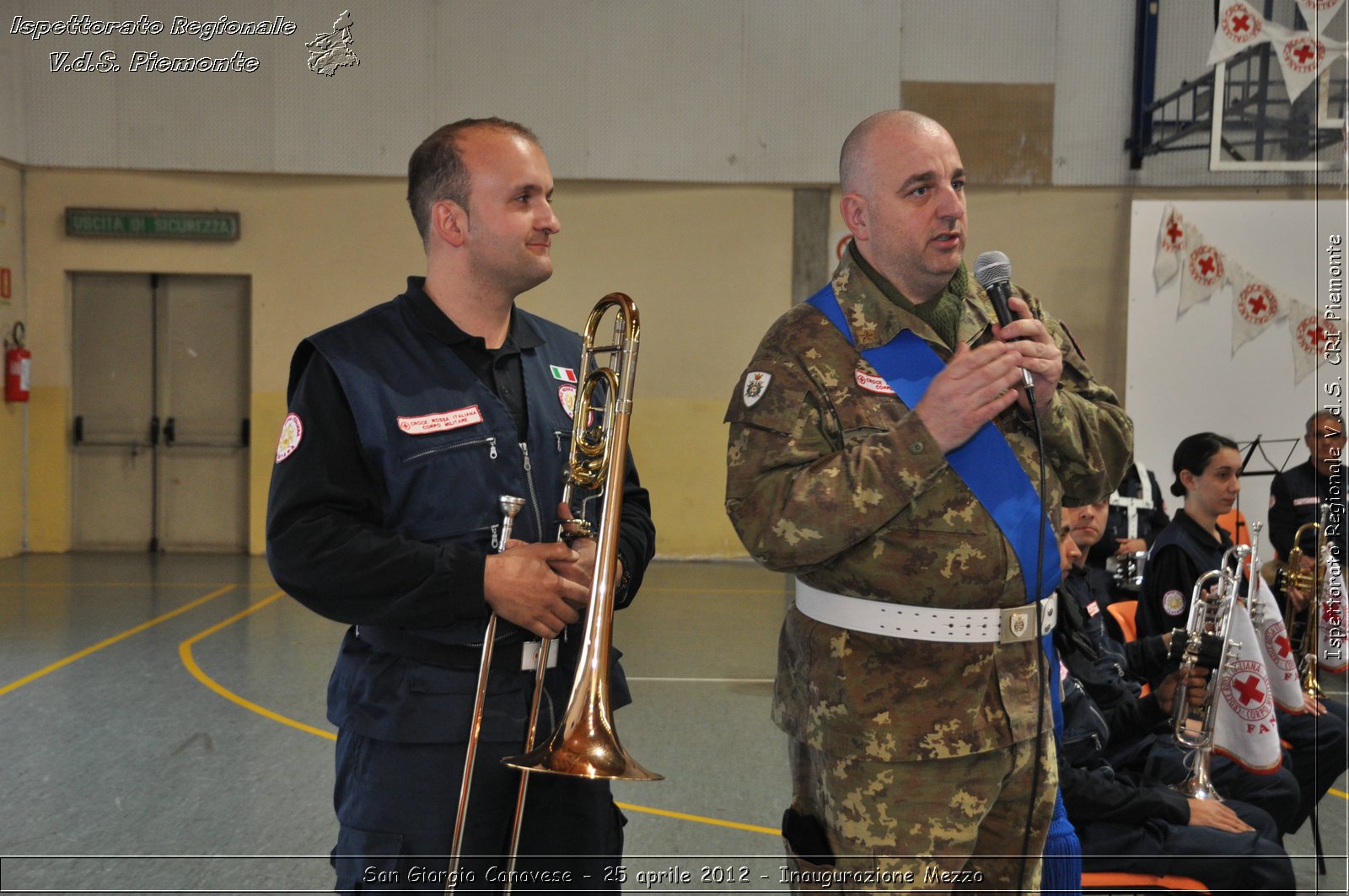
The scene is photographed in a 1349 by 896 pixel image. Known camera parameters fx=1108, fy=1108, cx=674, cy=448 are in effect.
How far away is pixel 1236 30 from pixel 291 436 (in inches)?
341

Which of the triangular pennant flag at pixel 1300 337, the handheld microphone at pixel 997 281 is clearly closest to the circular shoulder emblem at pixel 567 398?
the handheld microphone at pixel 997 281

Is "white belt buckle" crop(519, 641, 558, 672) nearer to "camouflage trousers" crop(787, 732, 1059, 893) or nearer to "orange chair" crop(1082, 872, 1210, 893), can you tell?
"camouflage trousers" crop(787, 732, 1059, 893)

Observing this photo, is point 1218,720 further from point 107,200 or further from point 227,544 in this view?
point 107,200

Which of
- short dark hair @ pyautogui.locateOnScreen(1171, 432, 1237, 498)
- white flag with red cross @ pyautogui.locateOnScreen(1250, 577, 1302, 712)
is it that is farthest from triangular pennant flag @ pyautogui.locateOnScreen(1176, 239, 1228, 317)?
white flag with red cross @ pyautogui.locateOnScreen(1250, 577, 1302, 712)

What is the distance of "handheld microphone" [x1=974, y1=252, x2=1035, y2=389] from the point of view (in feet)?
6.36

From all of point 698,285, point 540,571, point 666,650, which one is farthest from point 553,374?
point 698,285

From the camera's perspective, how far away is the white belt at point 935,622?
6.23ft

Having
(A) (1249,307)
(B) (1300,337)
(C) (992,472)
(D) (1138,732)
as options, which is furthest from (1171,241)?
(C) (992,472)

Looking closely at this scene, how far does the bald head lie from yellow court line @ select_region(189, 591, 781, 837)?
1.82 m

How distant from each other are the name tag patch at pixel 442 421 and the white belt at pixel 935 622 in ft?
2.43

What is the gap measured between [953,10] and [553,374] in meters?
9.31

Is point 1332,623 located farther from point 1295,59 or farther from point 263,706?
point 1295,59

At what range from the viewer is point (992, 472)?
193cm

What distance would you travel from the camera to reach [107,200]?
34.1 ft
